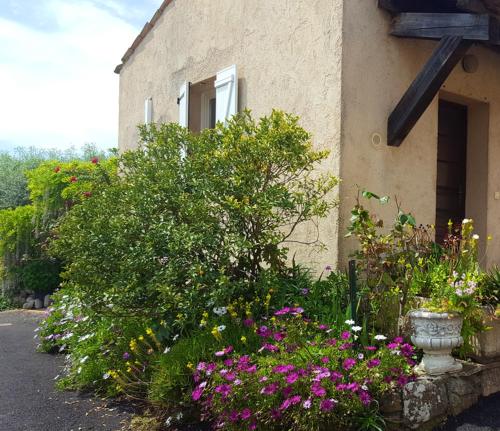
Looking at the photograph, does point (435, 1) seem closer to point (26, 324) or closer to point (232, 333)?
point (232, 333)

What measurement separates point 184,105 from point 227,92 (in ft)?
3.79

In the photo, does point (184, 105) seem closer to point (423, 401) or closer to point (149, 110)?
point (149, 110)

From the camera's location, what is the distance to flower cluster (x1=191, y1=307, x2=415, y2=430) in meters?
2.77

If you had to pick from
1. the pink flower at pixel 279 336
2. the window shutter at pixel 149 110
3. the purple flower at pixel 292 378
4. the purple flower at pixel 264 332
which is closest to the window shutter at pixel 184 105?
the window shutter at pixel 149 110

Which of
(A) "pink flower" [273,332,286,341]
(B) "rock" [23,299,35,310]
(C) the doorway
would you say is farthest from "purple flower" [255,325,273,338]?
(B) "rock" [23,299,35,310]

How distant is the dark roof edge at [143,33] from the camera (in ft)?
26.2

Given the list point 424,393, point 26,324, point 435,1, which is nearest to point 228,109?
point 435,1

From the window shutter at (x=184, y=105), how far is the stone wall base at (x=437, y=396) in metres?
4.70

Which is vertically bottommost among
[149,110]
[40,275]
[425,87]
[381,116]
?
[40,275]

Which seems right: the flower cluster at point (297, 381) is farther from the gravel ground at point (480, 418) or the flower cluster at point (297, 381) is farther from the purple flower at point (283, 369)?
the gravel ground at point (480, 418)

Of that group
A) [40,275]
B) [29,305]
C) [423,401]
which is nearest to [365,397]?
[423,401]

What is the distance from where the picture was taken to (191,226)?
12.7 feet

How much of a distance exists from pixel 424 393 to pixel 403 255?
1.24 meters

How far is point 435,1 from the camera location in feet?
16.2
